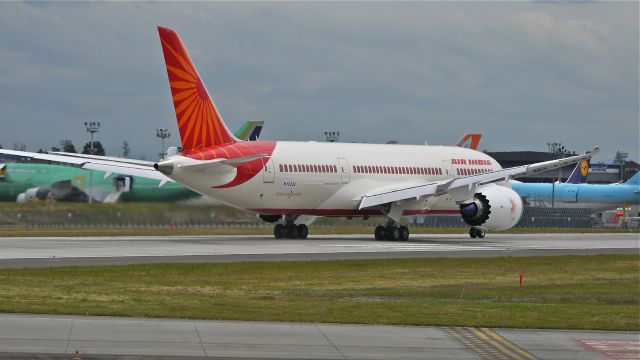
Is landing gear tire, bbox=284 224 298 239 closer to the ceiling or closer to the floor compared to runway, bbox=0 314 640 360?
closer to the ceiling

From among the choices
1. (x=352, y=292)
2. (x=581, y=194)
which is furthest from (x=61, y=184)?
(x=352, y=292)

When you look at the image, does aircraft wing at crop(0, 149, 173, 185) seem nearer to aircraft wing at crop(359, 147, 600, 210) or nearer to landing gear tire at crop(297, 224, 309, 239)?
landing gear tire at crop(297, 224, 309, 239)

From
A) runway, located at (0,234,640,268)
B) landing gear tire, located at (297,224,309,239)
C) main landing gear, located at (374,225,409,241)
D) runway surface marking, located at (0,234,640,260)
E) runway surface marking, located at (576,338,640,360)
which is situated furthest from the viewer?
A: main landing gear, located at (374,225,409,241)

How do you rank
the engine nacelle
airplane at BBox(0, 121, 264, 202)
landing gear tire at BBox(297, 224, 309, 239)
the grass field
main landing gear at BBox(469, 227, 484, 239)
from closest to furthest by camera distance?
1. the grass field
2. the engine nacelle
3. landing gear tire at BBox(297, 224, 309, 239)
4. main landing gear at BBox(469, 227, 484, 239)
5. airplane at BBox(0, 121, 264, 202)

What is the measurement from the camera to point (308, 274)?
3077 centimetres

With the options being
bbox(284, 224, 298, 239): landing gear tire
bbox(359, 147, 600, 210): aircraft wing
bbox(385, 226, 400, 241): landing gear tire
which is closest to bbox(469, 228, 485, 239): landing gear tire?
bbox(359, 147, 600, 210): aircraft wing

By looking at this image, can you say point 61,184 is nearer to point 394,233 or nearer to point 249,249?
point 394,233

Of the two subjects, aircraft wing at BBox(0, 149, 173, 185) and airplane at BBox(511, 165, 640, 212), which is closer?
aircraft wing at BBox(0, 149, 173, 185)

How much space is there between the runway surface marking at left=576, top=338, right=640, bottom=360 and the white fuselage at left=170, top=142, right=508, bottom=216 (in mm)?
26680

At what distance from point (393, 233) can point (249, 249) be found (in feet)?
38.8

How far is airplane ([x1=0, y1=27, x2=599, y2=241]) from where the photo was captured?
43.6m

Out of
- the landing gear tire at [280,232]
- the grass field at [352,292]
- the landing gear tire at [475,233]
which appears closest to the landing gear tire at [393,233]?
the landing gear tire at [280,232]

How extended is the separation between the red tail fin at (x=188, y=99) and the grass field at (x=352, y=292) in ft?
Result: 37.4

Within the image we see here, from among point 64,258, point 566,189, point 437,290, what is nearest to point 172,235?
point 64,258
